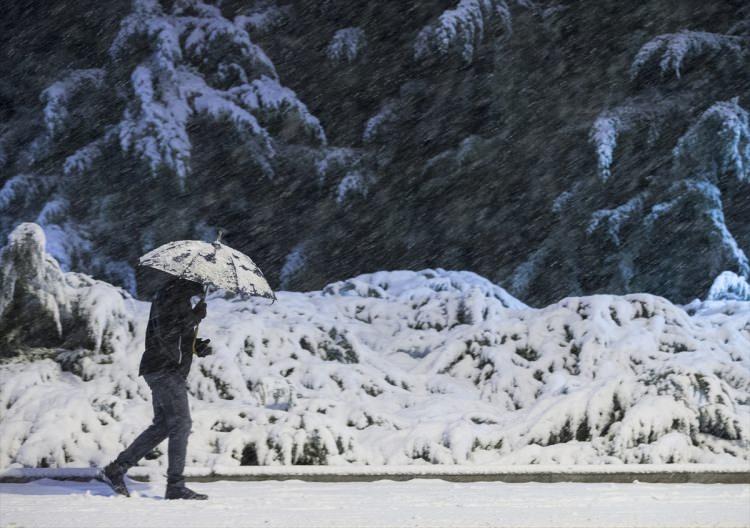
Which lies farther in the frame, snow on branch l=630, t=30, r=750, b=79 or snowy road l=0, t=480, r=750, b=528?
snow on branch l=630, t=30, r=750, b=79

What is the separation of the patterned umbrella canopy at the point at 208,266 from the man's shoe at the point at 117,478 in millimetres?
1171

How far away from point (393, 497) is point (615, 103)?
12.2 meters

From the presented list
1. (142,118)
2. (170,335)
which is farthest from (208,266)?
(142,118)

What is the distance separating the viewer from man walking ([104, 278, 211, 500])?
5.29 metres

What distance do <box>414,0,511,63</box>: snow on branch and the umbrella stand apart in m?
10.7

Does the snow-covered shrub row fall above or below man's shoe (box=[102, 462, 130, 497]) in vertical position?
above

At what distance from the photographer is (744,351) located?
8.08 m

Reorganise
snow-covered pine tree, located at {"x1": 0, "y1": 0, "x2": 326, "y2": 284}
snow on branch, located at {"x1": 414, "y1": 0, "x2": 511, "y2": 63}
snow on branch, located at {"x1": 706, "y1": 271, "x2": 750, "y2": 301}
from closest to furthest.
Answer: snow on branch, located at {"x1": 706, "y1": 271, "x2": 750, "y2": 301} → snow-covered pine tree, located at {"x1": 0, "y1": 0, "x2": 326, "y2": 284} → snow on branch, located at {"x1": 414, "y1": 0, "x2": 511, "y2": 63}

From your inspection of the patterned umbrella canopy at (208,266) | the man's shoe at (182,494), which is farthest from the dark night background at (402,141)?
the man's shoe at (182,494)

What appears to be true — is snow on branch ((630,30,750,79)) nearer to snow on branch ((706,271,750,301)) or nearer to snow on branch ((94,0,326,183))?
snow on branch ((706,271,750,301))

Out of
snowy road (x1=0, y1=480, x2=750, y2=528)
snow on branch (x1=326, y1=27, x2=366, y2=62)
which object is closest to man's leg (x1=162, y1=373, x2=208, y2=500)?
snowy road (x1=0, y1=480, x2=750, y2=528)

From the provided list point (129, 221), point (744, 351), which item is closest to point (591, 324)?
point (744, 351)

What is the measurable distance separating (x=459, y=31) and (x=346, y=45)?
7.38 ft

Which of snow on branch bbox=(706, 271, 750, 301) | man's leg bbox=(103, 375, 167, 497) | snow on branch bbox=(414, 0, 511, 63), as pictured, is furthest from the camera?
snow on branch bbox=(414, 0, 511, 63)
